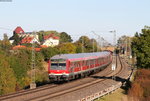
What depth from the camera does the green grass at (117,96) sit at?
32.4 meters

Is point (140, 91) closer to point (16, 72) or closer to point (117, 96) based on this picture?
point (117, 96)

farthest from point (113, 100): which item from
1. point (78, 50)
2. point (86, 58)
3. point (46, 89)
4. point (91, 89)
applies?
point (78, 50)

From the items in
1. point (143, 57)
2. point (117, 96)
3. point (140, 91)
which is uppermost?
point (143, 57)

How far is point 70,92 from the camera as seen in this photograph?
31.1m

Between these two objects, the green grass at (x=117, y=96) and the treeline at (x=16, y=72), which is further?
the treeline at (x=16, y=72)

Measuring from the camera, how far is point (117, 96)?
116 ft

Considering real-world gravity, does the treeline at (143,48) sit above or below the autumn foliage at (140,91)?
above

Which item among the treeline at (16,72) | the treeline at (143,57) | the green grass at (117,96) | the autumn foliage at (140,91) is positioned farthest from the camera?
the treeline at (16,72)

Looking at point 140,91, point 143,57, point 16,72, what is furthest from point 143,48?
point 16,72

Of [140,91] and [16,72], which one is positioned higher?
[140,91]

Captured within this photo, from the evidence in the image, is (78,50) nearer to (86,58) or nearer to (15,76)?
(15,76)

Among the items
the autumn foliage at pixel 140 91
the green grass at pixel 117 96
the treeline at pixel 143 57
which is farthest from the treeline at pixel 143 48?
the green grass at pixel 117 96

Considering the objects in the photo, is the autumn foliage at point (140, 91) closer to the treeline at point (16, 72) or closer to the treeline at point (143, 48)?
the treeline at point (143, 48)

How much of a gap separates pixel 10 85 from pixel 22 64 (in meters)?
12.3
